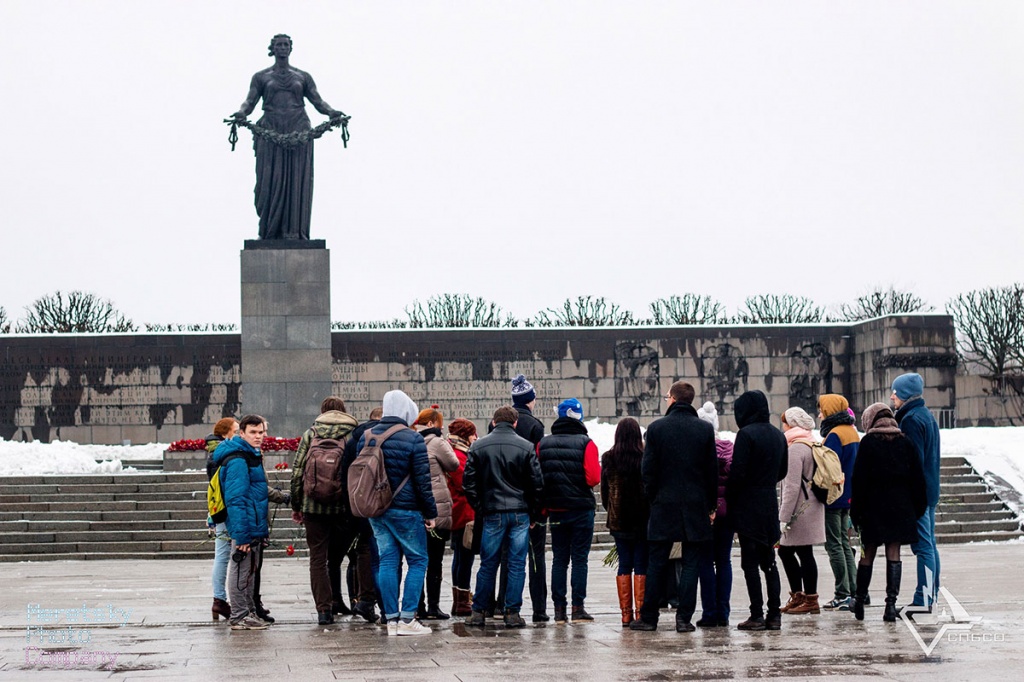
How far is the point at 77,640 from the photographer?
8.05 meters

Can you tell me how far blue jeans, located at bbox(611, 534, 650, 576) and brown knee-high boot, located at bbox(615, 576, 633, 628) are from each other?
3.2 inches

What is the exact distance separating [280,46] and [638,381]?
1057cm

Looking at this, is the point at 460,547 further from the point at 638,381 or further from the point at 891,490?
the point at 638,381

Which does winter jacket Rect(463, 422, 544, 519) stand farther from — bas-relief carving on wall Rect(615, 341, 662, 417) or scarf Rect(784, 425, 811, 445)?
bas-relief carving on wall Rect(615, 341, 662, 417)

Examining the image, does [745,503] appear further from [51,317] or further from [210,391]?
[51,317]

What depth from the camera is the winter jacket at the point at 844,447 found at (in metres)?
9.76

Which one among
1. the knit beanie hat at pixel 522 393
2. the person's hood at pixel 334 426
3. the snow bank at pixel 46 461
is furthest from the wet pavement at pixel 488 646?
the snow bank at pixel 46 461

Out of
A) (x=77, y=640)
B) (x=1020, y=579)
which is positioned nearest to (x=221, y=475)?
(x=77, y=640)

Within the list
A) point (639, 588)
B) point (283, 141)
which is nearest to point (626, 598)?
point (639, 588)

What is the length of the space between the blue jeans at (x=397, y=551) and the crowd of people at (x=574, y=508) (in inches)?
0.4

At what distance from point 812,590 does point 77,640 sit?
A: 4.70 meters

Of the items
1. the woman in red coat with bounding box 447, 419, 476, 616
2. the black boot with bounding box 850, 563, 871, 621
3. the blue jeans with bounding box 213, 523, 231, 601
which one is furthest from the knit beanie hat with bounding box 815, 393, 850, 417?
the blue jeans with bounding box 213, 523, 231, 601

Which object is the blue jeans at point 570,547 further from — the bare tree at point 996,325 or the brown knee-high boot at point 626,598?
the bare tree at point 996,325

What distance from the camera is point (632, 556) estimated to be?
888 cm
